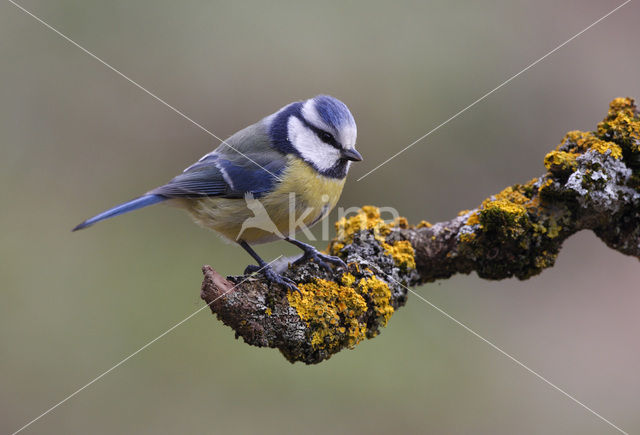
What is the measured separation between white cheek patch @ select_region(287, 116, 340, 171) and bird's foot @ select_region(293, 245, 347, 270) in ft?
1.20

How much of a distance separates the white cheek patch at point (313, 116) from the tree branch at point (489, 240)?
1.31 ft

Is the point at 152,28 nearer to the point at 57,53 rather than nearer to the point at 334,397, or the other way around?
the point at 57,53

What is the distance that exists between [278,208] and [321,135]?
353 millimetres

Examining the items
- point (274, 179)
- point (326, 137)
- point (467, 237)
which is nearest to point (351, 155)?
point (326, 137)

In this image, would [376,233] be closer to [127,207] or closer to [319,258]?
[319,258]

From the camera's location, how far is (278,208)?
2041mm

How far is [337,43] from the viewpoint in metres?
4.04

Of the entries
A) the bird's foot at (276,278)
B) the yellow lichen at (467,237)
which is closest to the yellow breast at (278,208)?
the bird's foot at (276,278)

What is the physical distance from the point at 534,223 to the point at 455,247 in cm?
29

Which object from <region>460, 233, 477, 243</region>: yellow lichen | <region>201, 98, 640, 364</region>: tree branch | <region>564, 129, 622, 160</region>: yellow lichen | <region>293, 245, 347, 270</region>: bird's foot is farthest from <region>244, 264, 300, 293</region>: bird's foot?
<region>564, 129, 622, 160</region>: yellow lichen

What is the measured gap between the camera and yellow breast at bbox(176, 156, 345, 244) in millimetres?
2049

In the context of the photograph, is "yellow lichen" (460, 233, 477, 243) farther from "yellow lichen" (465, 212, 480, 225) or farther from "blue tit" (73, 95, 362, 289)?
"blue tit" (73, 95, 362, 289)

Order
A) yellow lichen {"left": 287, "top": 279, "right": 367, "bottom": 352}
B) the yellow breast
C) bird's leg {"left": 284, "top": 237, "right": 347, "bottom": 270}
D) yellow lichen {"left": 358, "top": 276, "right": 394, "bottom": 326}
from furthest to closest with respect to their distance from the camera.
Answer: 1. the yellow breast
2. bird's leg {"left": 284, "top": 237, "right": 347, "bottom": 270}
3. yellow lichen {"left": 358, "top": 276, "right": 394, "bottom": 326}
4. yellow lichen {"left": 287, "top": 279, "right": 367, "bottom": 352}

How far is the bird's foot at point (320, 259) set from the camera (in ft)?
6.23
